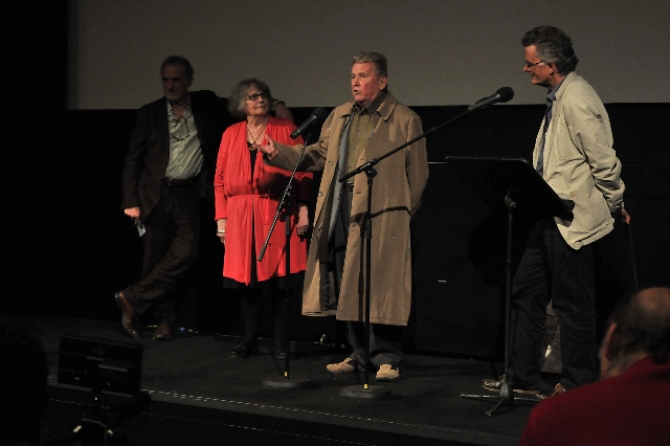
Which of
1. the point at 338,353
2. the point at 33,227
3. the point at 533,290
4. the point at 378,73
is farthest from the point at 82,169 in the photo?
the point at 533,290

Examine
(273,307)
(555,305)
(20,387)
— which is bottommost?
(273,307)

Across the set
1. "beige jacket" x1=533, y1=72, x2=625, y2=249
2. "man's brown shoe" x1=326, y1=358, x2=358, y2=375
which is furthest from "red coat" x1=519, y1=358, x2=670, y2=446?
"man's brown shoe" x1=326, y1=358, x2=358, y2=375

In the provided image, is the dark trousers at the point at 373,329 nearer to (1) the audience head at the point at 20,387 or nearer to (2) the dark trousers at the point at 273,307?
(2) the dark trousers at the point at 273,307

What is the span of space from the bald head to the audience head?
1043 millimetres

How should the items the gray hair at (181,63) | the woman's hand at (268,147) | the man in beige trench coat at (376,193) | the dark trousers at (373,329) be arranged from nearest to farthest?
the woman's hand at (268,147)
the man in beige trench coat at (376,193)
the dark trousers at (373,329)
the gray hair at (181,63)

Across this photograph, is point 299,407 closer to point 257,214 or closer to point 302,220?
point 302,220

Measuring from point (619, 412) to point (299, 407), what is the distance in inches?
100.0

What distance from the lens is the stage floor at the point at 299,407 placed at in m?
3.77

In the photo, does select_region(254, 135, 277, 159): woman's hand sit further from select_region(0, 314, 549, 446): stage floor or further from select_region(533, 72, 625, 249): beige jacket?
select_region(533, 72, 625, 249): beige jacket

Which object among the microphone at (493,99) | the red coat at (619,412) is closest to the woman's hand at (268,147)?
the microphone at (493,99)

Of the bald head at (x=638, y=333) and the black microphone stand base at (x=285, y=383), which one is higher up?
the bald head at (x=638, y=333)

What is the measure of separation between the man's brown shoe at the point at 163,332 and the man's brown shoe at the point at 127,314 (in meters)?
0.14

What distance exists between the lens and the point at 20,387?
5.12 ft

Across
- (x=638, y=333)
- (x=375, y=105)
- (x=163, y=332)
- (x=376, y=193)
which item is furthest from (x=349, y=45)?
(x=638, y=333)
